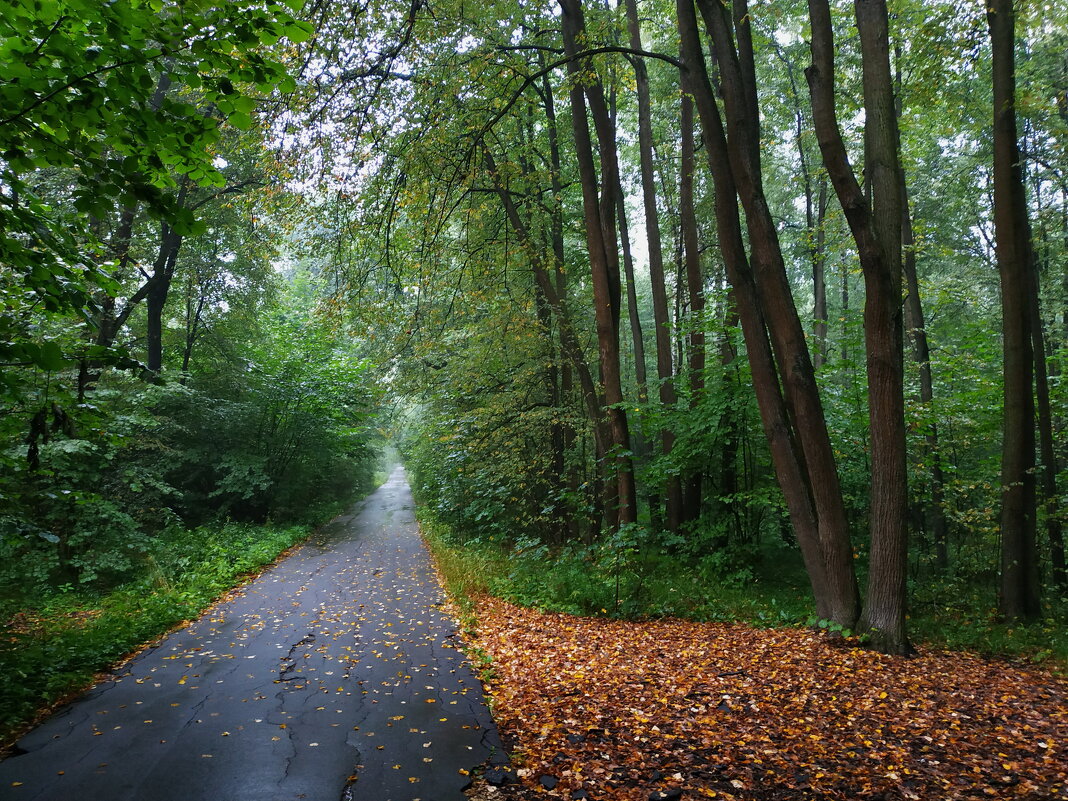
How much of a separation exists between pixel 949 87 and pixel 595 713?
11.3m

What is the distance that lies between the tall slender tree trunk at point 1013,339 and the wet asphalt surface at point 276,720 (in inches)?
274

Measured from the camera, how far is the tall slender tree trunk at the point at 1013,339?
6824mm

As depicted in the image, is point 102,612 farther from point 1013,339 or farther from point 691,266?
point 1013,339

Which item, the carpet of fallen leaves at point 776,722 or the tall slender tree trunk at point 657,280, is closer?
the carpet of fallen leaves at point 776,722

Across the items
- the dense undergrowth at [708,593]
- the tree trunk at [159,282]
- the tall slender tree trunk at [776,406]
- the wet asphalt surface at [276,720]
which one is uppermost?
the tree trunk at [159,282]

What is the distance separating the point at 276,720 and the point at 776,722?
3826 mm

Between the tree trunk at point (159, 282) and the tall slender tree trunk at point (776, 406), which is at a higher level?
the tree trunk at point (159, 282)

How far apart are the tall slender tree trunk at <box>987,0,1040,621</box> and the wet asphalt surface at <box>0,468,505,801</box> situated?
22.8ft

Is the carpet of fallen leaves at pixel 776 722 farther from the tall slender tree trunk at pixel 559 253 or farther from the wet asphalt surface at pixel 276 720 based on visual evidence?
the tall slender tree trunk at pixel 559 253

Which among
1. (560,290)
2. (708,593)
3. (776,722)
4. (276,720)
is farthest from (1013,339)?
(276,720)

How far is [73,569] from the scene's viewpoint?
9.65 meters

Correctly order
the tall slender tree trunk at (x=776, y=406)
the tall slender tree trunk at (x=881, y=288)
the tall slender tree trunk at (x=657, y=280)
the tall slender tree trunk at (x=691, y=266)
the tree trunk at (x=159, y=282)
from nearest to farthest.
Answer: the tall slender tree trunk at (x=881, y=288), the tall slender tree trunk at (x=776, y=406), the tall slender tree trunk at (x=691, y=266), the tall slender tree trunk at (x=657, y=280), the tree trunk at (x=159, y=282)

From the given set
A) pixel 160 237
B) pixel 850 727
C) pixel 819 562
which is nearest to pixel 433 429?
pixel 160 237

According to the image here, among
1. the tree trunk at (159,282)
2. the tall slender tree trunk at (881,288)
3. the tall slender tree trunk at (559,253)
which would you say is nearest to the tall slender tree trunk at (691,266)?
the tall slender tree trunk at (559,253)
